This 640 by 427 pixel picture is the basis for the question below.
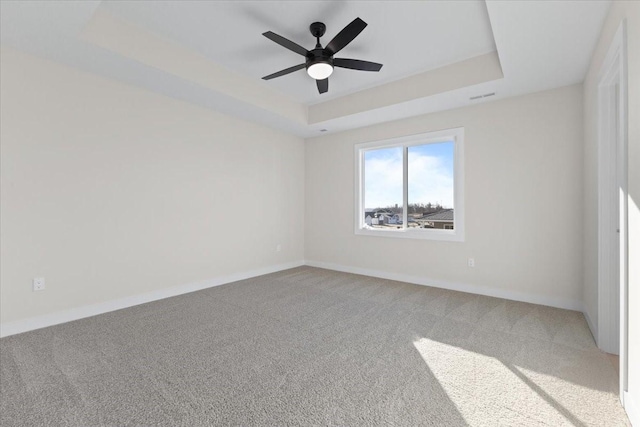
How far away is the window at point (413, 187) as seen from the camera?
4090 mm

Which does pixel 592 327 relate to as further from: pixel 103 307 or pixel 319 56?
pixel 103 307

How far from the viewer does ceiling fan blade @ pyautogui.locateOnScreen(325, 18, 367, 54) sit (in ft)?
7.22

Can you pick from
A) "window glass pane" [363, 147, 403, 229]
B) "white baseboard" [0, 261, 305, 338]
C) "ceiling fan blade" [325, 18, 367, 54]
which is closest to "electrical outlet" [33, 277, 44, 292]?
"white baseboard" [0, 261, 305, 338]

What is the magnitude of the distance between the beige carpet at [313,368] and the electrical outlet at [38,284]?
1.30ft

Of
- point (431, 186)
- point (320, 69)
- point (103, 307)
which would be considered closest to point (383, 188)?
point (431, 186)

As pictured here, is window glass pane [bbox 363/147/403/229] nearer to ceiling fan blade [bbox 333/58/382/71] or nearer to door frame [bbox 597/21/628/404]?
ceiling fan blade [bbox 333/58/382/71]

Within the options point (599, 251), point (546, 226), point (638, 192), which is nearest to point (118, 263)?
point (638, 192)

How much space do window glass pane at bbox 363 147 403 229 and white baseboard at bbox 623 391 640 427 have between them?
129 inches

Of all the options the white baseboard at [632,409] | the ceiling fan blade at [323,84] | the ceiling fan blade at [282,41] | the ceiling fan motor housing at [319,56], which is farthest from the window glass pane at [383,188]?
the white baseboard at [632,409]

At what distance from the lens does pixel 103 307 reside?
3.19 metres

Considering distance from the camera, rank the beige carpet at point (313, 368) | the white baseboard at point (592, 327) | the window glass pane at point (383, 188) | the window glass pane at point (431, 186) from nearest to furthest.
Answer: the beige carpet at point (313, 368) → the white baseboard at point (592, 327) → the window glass pane at point (431, 186) → the window glass pane at point (383, 188)

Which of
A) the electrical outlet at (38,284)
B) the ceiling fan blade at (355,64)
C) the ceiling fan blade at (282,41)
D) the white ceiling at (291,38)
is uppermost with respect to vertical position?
the white ceiling at (291,38)

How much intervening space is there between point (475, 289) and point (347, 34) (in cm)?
342

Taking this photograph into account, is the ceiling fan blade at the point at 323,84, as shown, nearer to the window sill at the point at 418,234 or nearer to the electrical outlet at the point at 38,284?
the window sill at the point at 418,234
